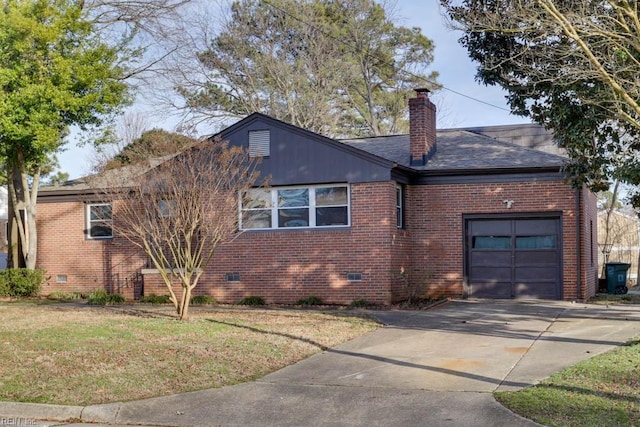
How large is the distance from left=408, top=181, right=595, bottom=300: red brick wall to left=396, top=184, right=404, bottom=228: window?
15.1 inches

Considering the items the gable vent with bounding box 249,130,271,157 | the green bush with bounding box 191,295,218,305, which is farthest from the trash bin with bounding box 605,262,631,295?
the green bush with bounding box 191,295,218,305

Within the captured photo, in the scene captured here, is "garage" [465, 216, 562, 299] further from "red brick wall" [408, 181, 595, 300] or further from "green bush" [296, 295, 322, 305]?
"green bush" [296, 295, 322, 305]

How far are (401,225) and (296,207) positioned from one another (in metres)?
2.94

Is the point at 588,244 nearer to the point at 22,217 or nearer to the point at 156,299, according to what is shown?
the point at 156,299

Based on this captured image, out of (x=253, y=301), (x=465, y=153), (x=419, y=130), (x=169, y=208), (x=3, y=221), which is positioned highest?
(x=419, y=130)

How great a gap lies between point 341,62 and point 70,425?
31.3 m

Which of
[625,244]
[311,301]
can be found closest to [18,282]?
[311,301]

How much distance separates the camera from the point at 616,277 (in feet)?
75.7

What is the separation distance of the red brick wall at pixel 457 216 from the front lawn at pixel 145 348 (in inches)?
177

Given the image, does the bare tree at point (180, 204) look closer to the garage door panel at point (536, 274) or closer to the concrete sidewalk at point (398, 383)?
the concrete sidewalk at point (398, 383)

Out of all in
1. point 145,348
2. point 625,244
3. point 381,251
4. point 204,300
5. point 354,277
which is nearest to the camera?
point 145,348

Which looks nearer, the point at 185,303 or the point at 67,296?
the point at 185,303

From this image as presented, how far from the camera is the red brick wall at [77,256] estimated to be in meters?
21.8

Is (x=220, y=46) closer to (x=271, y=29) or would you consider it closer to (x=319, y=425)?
(x=271, y=29)
